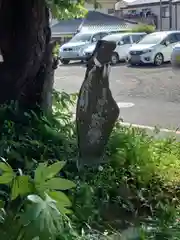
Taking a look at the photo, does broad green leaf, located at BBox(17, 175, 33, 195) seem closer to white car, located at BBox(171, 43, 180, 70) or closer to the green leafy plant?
the green leafy plant

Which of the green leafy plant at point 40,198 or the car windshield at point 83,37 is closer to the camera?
the green leafy plant at point 40,198

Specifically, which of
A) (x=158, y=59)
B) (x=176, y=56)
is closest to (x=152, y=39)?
(x=158, y=59)

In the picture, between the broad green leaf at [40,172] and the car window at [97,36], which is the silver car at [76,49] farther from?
the broad green leaf at [40,172]

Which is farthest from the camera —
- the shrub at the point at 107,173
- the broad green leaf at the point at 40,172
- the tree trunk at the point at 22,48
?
the tree trunk at the point at 22,48

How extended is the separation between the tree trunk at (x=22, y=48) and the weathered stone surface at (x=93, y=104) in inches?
52.5

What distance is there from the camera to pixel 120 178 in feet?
17.6

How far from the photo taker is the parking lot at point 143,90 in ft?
36.8

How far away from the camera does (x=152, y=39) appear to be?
2475 centimetres

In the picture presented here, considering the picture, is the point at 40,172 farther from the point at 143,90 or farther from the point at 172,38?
the point at 172,38

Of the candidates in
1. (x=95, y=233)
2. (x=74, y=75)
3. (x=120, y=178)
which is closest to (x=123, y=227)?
(x=95, y=233)

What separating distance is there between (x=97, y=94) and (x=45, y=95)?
1.52m

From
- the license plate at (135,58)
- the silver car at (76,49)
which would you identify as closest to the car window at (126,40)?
the silver car at (76,49)

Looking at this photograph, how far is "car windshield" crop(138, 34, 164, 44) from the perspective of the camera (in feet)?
79.7

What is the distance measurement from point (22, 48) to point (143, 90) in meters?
9.93
